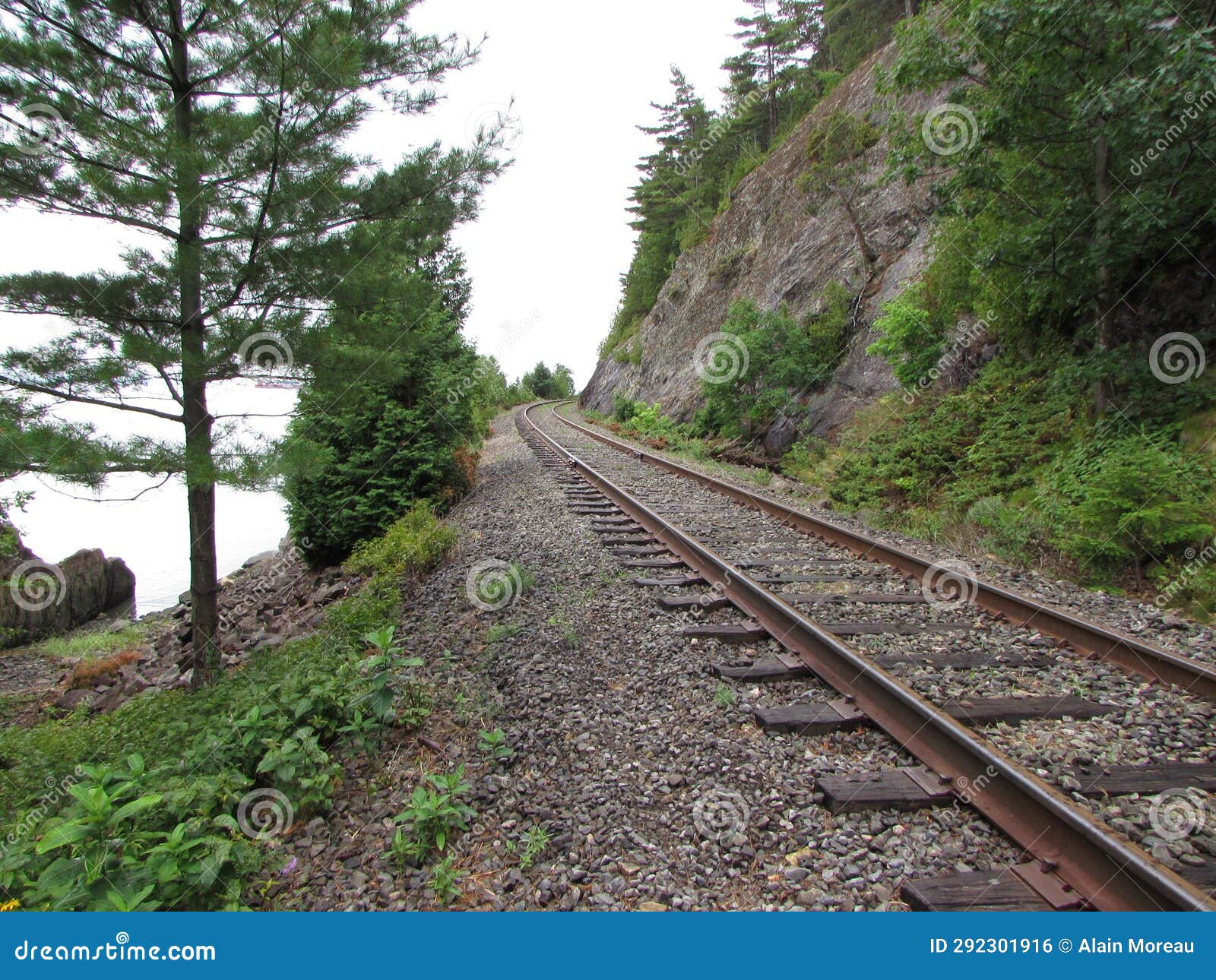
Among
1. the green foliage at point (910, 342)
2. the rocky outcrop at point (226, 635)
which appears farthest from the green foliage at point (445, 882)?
the green foliage at point (910, 342)

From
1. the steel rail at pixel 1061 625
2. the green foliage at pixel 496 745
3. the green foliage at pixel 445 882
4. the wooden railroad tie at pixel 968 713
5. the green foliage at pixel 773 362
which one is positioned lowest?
the green foliage at pixel 445 882

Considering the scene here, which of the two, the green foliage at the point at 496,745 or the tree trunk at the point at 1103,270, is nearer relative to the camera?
the green foliage at the point at 496,745

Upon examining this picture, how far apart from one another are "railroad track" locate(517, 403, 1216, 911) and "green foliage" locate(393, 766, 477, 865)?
5.12 ft

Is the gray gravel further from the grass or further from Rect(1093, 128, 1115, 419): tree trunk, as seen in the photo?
the grass

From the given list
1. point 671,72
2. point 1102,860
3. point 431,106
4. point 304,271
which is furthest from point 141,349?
point 671,72

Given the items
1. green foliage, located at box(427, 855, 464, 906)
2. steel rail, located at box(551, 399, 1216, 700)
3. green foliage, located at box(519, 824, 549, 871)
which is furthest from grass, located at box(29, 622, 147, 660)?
steel rail, located at box(551, 399, 1216, 700)

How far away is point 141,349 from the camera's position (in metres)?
4.56

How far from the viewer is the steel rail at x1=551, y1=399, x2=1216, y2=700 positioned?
11.8 ft

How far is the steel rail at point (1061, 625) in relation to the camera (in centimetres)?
359

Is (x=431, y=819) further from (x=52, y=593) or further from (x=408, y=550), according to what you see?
(x=52, y=593)

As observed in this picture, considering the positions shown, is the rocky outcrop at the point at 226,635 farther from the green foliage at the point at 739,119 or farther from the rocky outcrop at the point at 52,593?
the green foliage at the point at 739,119

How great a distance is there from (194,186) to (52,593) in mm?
11268

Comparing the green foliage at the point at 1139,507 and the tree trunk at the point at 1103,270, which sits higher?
the tree trunk at the point at 1103,270

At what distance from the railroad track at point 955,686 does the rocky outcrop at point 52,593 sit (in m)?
→ 11.6
